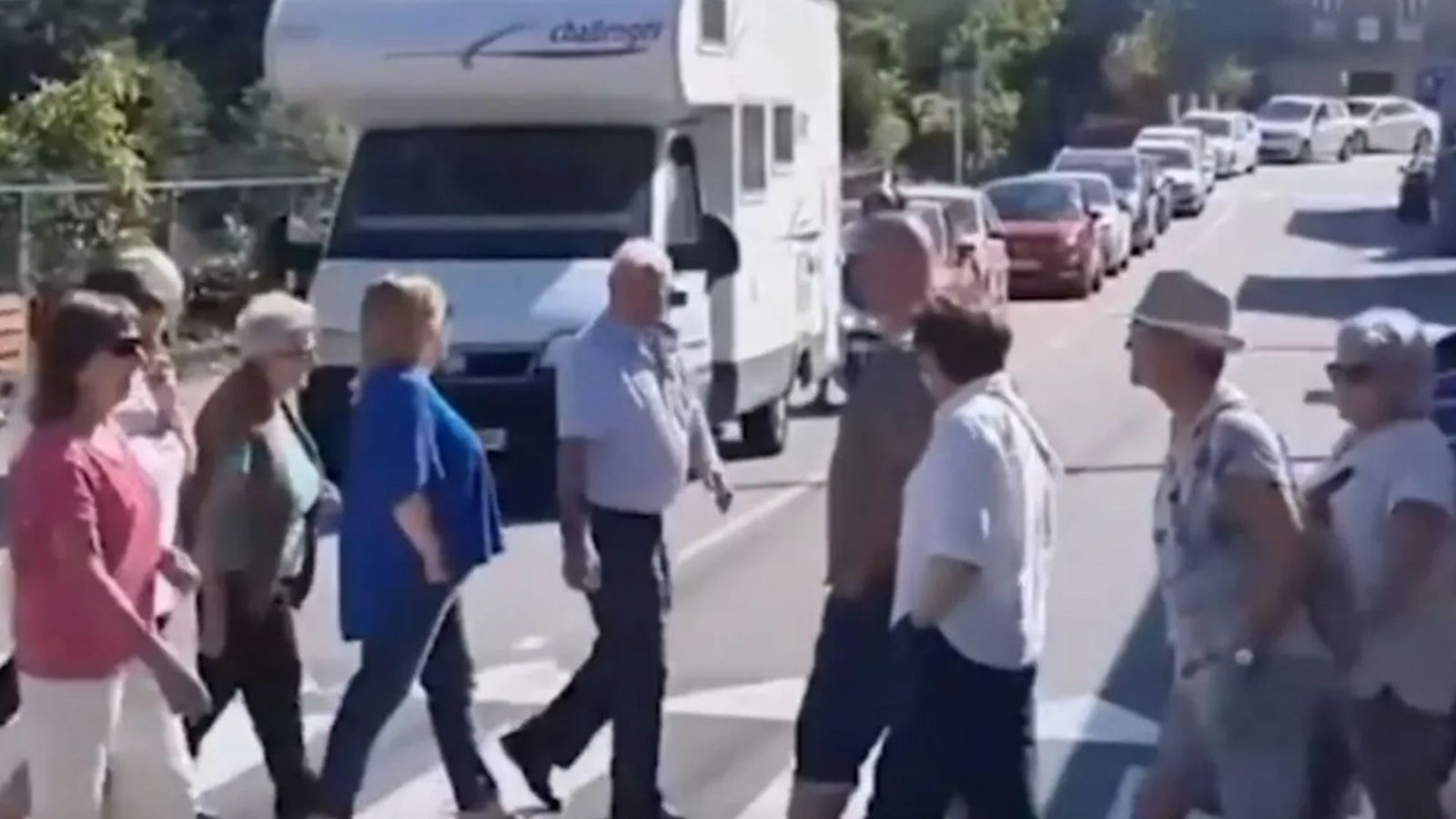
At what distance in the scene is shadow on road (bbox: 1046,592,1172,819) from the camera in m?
10.0

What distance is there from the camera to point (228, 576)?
8.59 m

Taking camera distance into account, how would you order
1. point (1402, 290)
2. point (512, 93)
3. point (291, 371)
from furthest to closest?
point (1402, 290) < point (512, 93) < point (291, 371)

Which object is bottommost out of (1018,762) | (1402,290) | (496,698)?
(1402,290)

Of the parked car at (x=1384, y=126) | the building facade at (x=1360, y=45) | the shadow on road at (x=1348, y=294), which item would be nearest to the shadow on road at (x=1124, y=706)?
the shadow on road at (x=1348, y=294)

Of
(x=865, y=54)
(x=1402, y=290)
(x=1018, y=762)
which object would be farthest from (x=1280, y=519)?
(x=865, y=54)

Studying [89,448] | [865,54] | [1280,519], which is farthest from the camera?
[865,54]

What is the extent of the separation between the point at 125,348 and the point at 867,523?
1.88 metres

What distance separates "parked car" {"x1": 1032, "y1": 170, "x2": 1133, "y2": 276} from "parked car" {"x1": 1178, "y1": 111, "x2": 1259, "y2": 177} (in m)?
22.6

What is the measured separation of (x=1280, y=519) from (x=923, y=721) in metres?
1.03

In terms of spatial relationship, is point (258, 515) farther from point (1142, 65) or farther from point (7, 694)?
point (1142, 65)

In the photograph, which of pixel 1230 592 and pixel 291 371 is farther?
pixel 291 371

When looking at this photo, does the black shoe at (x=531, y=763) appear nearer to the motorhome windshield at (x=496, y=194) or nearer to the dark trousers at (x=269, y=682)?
the dark trousers at (x=269, y=682)

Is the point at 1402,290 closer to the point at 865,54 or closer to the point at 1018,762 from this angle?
the point at 865,54

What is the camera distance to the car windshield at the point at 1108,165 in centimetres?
4668
